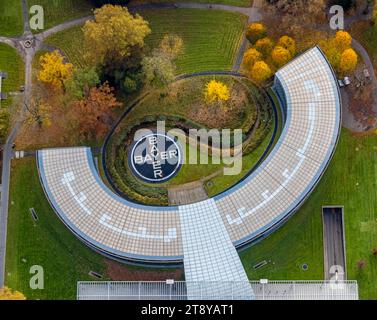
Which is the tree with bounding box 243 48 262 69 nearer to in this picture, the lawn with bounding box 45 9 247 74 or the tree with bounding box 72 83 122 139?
the lawn with bounding box 45 9 247 74

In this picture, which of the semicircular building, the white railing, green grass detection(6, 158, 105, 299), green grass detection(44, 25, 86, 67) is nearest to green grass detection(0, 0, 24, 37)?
green grass detection(44, 25, 86, 67)

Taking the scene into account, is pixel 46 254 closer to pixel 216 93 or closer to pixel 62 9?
pixel 216 93

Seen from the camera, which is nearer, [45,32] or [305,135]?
[305,135]

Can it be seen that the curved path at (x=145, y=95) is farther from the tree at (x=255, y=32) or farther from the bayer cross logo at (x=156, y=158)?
the tree at (x=255, y=32)

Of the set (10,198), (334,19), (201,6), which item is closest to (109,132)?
(10,198)
